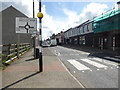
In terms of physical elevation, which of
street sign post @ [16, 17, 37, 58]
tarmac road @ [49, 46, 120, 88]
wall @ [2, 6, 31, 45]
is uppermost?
wall @ [2, 6, 31, 45]

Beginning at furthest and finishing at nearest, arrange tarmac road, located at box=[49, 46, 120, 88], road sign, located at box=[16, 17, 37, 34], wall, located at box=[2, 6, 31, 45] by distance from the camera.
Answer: wall, located at box=[2, 6, 31, 45] → road sign, located at box=[16, 17, 37, 34] → tarmac road, located at box=[49, 46, 120, 88]

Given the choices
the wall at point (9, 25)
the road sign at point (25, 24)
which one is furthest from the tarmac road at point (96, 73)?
the wall at point (9, 25)

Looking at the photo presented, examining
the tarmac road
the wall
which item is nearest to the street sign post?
the tarmac road

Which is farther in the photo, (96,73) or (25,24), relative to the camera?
(25,24)

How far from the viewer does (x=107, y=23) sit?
23.3 metres

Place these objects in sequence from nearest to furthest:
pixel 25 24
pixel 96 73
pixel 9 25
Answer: pixel 96 73, pixel 25 24, pixel 9 25

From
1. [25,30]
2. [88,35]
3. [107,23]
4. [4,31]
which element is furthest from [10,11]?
[25,30]

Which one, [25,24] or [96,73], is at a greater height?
[25,24]

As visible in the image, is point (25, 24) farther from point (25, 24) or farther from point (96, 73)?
point (96, 73)

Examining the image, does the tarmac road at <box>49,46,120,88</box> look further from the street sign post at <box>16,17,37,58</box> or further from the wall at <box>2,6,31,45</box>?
the wall at <box>2,6,31,45</box>

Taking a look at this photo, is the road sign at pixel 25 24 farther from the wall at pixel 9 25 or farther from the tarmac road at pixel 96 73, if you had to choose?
the wall at pixel 9 25

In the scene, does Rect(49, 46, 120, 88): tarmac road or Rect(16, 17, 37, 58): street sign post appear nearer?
Rect(49, 46, 120, 88): tarmac road

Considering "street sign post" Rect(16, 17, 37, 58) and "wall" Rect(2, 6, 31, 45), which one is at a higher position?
"wall" Rect(2, 6, 31, 45)

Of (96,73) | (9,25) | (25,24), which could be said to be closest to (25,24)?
(25,24)
